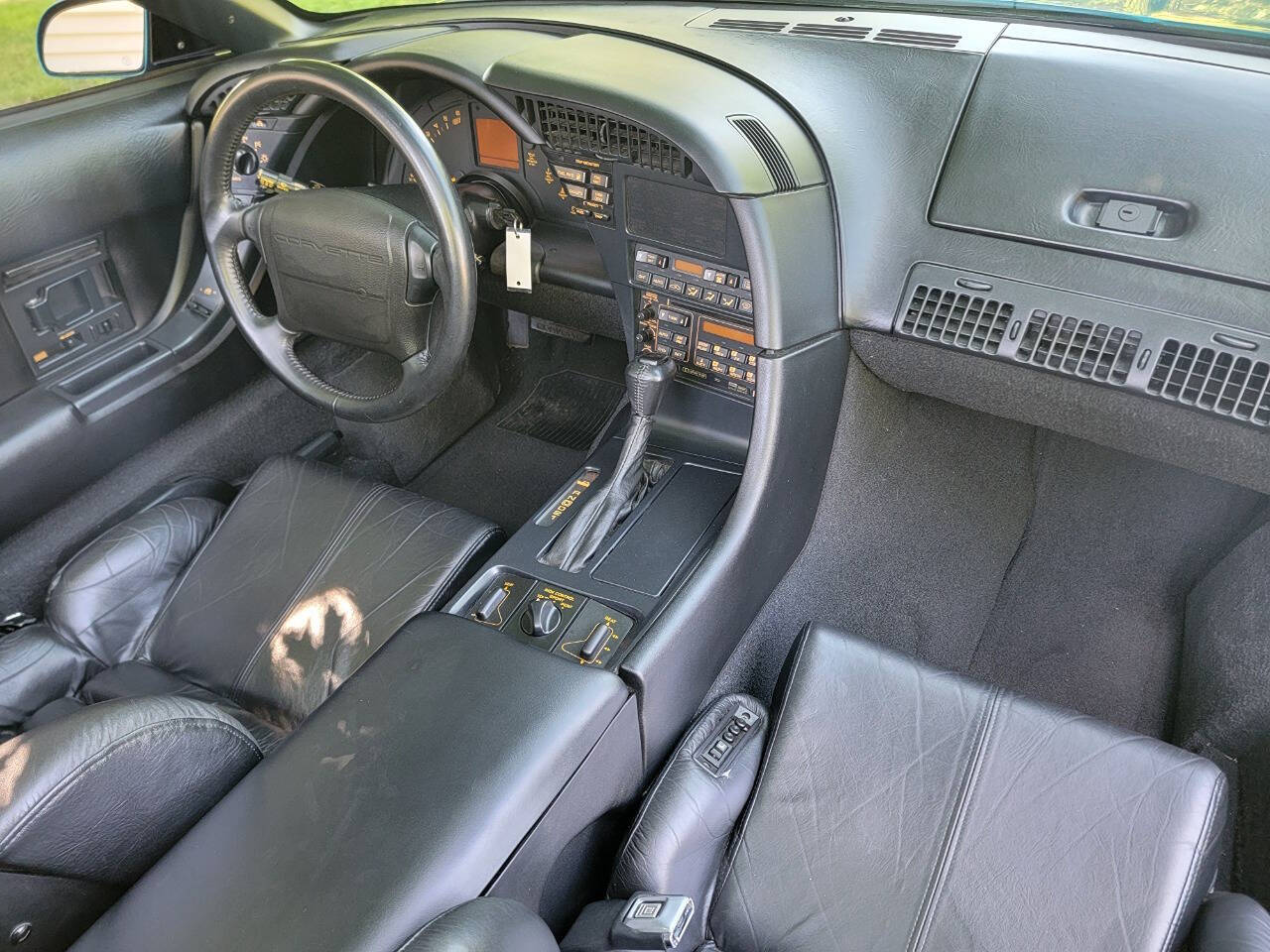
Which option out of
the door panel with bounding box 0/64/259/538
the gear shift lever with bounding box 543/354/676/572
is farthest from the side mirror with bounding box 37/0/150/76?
the gear shift lever with bounding box 543/354/676/572

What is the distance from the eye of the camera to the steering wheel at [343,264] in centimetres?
151

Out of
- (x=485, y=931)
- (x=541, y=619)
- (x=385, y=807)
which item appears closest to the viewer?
(x=485, y=931)

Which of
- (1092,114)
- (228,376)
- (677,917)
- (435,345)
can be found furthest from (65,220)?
(1092,114)

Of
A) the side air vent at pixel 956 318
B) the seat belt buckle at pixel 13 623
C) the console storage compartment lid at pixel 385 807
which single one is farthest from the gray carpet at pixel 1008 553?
the seat belt buckle at pixel 13 623

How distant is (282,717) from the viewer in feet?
5.57

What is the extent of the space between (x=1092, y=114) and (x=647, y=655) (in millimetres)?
1096

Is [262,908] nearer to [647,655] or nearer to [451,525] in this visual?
[647,655]

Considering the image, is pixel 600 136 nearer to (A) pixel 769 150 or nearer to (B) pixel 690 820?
(A) pixel 769 150

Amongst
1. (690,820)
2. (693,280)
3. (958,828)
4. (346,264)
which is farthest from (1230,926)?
(346,264)

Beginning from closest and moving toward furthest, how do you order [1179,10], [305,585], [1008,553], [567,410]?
1. [1179,10]
2. [305,585]
3. [1008,553]
4. [567,410]

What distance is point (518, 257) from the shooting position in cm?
196

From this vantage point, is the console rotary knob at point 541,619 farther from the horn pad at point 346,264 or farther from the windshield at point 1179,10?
the windshield at point 1179,10

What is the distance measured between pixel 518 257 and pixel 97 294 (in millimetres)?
1025

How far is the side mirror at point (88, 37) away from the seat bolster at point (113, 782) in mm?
1838
